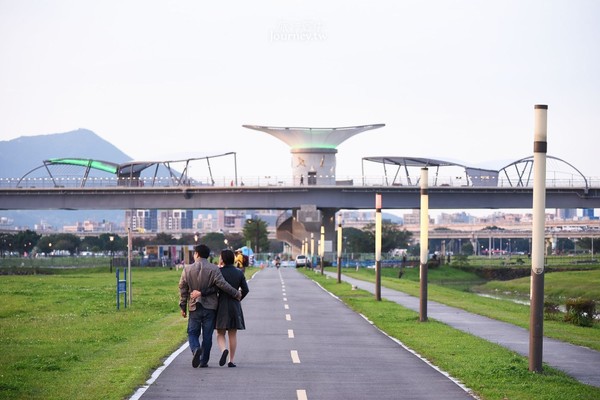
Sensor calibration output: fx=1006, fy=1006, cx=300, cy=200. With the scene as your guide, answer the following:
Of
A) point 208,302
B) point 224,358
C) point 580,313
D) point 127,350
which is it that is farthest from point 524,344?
point 580,313

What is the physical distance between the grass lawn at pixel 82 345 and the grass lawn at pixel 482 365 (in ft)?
17.3

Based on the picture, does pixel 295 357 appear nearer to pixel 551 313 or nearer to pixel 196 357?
pixel 196 357

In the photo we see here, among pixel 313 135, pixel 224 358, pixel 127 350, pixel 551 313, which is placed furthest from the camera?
pixel 313 135

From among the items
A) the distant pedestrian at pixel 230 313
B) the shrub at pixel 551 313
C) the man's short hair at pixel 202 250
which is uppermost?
the man's short hair at pixel 202 250

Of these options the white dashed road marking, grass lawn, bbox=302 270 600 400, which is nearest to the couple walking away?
the white dashed road marking

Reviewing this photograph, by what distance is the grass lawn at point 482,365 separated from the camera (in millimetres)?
14781

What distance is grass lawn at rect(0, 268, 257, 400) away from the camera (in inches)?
603

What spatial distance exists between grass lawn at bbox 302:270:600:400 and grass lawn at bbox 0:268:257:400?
5265mm

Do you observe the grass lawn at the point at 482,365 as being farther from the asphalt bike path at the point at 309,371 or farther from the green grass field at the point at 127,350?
the asphalt bike path at the point at 309,371

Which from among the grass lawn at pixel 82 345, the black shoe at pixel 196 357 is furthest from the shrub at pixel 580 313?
the black shoe at pixel 196 357

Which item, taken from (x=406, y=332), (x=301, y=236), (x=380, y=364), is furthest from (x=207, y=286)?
(x=301, y=236)

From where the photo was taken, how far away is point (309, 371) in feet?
56.7

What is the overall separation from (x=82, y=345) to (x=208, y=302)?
5161 millimetres

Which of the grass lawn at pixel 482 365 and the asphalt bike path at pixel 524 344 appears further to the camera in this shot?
the asphalt bike path at pixel 524 344
